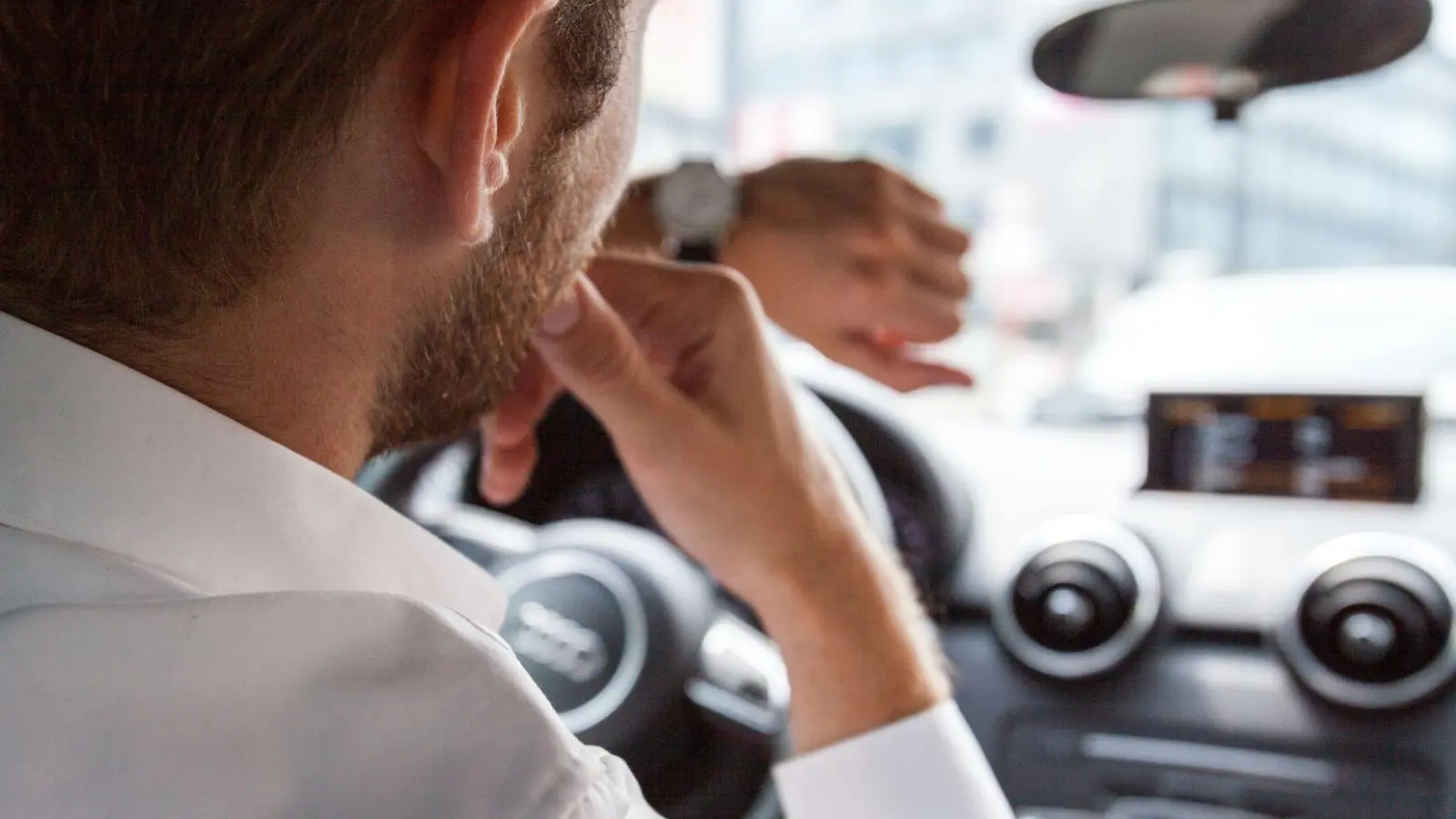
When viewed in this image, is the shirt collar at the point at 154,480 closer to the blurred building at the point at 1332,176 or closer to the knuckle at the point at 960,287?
the knuckle at the point at 960,287

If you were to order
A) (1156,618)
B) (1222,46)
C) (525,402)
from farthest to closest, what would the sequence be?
1. (1156,618)
2. (1222,46)
3. (525,402)

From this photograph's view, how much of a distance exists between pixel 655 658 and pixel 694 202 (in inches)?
18.3

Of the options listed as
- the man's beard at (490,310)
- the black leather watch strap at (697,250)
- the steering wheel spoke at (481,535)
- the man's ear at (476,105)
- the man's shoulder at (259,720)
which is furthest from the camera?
the steering wheel spoke at (481,535)

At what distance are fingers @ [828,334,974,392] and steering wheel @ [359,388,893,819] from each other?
0.25ft

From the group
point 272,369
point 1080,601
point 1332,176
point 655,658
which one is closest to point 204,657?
point 272,369

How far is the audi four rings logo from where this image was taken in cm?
132

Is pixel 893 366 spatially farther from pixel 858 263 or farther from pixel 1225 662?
pixel 1225 662

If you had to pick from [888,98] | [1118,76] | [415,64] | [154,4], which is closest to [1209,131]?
[1118,76]

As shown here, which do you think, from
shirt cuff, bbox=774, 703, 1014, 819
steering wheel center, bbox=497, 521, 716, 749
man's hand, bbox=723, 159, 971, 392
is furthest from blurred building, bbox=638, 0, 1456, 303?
shirt cuff, bbox=774, 703, 1014, 819

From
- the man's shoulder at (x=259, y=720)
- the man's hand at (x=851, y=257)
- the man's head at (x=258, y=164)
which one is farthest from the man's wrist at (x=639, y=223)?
the man's shoulder at (x=259, y=720)

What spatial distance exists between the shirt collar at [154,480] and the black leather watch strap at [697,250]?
772 mm

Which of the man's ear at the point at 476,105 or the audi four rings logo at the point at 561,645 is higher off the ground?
the man's ear at the point at 476,105

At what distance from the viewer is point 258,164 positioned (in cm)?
57

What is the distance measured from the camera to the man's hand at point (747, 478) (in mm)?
949
